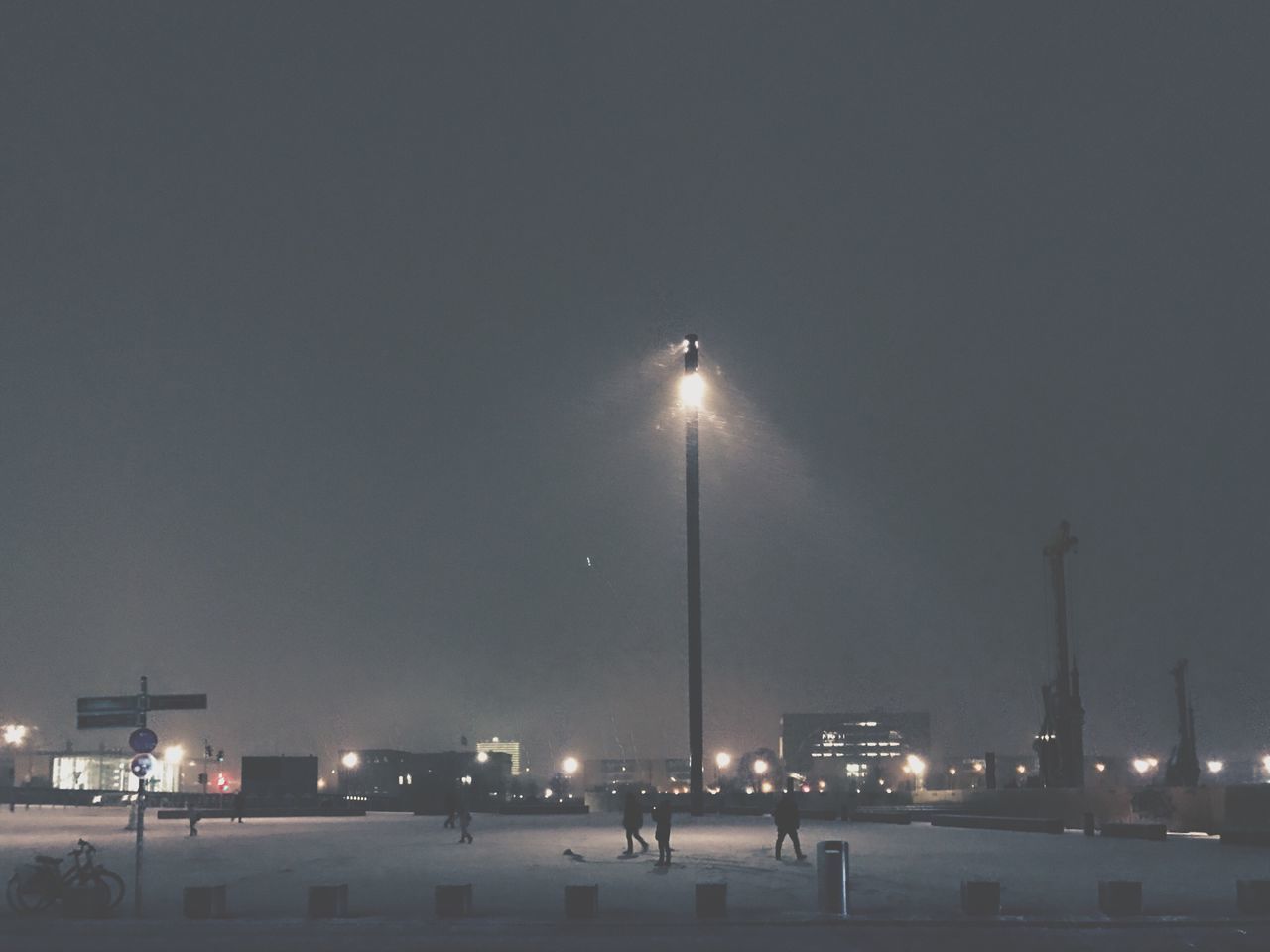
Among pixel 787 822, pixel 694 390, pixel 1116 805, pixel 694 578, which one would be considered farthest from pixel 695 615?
pixel 787 822

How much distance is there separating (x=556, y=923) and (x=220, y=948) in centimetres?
484

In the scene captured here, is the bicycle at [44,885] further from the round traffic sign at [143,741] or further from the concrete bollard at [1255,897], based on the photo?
the concrete bollard at [1255,897]

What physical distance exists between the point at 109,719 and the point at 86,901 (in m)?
2.89

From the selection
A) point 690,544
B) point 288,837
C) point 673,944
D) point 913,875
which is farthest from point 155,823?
point 673,944

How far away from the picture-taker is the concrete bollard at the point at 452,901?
1998 centimetres

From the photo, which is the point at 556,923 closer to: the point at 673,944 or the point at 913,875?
the point at 673,944

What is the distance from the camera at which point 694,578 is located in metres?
52.9

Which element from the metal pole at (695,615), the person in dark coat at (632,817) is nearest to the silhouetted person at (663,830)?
the person in dark coat at (632,817)

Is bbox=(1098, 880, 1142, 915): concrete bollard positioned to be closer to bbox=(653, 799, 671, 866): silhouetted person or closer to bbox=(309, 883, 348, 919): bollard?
bbox=(653, 799, 671, 866): silhouetted person

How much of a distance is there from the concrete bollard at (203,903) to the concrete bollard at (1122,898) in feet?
44.9

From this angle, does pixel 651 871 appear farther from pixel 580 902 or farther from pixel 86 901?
pixel 86 901

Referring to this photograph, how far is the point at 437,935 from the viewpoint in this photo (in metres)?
18.4

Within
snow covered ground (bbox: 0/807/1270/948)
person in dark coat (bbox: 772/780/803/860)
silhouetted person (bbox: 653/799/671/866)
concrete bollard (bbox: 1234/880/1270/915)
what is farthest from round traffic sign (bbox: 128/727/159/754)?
concrete bollard (bbox: 1234/880/1270/915)

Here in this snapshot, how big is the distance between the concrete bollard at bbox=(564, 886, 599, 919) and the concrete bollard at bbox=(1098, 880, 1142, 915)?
781 centimetres
